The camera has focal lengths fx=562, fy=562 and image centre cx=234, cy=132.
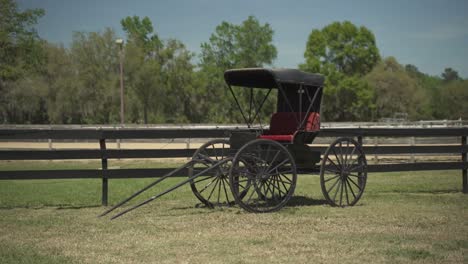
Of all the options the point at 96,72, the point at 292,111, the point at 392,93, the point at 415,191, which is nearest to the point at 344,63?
the point at 392,93

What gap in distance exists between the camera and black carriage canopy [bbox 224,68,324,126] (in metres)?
9.76

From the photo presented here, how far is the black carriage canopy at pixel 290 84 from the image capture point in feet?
32.0

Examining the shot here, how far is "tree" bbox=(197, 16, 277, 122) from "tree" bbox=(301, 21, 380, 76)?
20.7 ft

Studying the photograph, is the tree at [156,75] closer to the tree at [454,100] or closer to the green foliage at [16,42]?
the green foliage at [16,42]

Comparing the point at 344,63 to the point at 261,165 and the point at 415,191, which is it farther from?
the point at 261,165

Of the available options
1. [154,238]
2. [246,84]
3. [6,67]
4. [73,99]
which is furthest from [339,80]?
[154,238]

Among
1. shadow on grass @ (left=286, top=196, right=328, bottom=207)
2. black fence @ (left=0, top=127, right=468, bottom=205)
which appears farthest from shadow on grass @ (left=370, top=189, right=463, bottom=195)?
shadow on grass @ (left=286, top=196, right=328, bottom=207)

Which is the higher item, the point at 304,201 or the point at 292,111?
the point at 292,111

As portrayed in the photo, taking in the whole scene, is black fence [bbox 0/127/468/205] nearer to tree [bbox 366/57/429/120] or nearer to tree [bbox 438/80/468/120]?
tree [bbox 366/57/429/120]

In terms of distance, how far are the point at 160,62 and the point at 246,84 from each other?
50485mm

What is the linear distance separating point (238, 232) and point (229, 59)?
5150 centimetres

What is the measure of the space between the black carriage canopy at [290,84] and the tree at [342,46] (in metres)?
51.2

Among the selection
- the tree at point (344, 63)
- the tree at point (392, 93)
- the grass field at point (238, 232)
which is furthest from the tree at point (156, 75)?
the grass field at point (238, 232)

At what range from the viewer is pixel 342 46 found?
62.4 m
